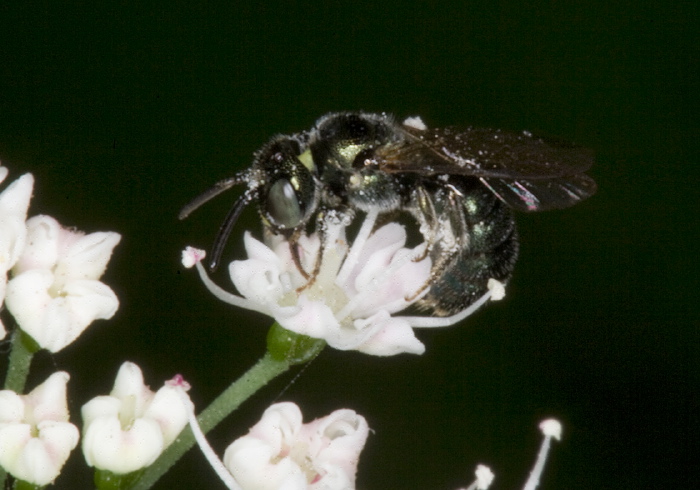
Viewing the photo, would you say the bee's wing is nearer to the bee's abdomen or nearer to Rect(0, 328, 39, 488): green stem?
the bee's abdomen

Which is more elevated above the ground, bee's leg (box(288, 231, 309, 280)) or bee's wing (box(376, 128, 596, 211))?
bee's wing (box(376, 128, 596, 211))

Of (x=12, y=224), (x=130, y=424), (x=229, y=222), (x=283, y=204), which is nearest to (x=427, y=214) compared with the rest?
(x=283, y=204)

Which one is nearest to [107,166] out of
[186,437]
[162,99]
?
[162,99]

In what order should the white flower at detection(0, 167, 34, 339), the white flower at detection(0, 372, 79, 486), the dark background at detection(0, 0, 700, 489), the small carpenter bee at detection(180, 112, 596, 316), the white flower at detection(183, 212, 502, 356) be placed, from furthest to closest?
the dark background at detection(0, 0, 700, 489), the white flower at detection(183, 212, 502, 356), the small carpenter bee at detection(180, 112, 596, 316), the white flower at detection(0, 167, 34, 339), the white flower at detection(0, 372, 79, 486)

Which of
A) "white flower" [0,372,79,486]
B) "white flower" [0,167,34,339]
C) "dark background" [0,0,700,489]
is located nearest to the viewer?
"white flower" [0,372,79,486]

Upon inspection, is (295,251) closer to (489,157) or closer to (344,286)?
(344,286)

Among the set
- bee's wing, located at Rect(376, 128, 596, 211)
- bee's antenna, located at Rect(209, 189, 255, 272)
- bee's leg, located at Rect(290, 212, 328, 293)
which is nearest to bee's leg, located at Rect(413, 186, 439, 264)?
bee's wing, located at Rect(376, 128, 596, 211)

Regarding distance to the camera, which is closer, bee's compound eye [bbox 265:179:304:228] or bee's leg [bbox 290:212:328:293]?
bee's compound eye [bbox 265:179:304:228]

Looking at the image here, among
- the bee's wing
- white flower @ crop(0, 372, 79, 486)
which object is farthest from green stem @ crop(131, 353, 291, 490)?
the bee's wing
